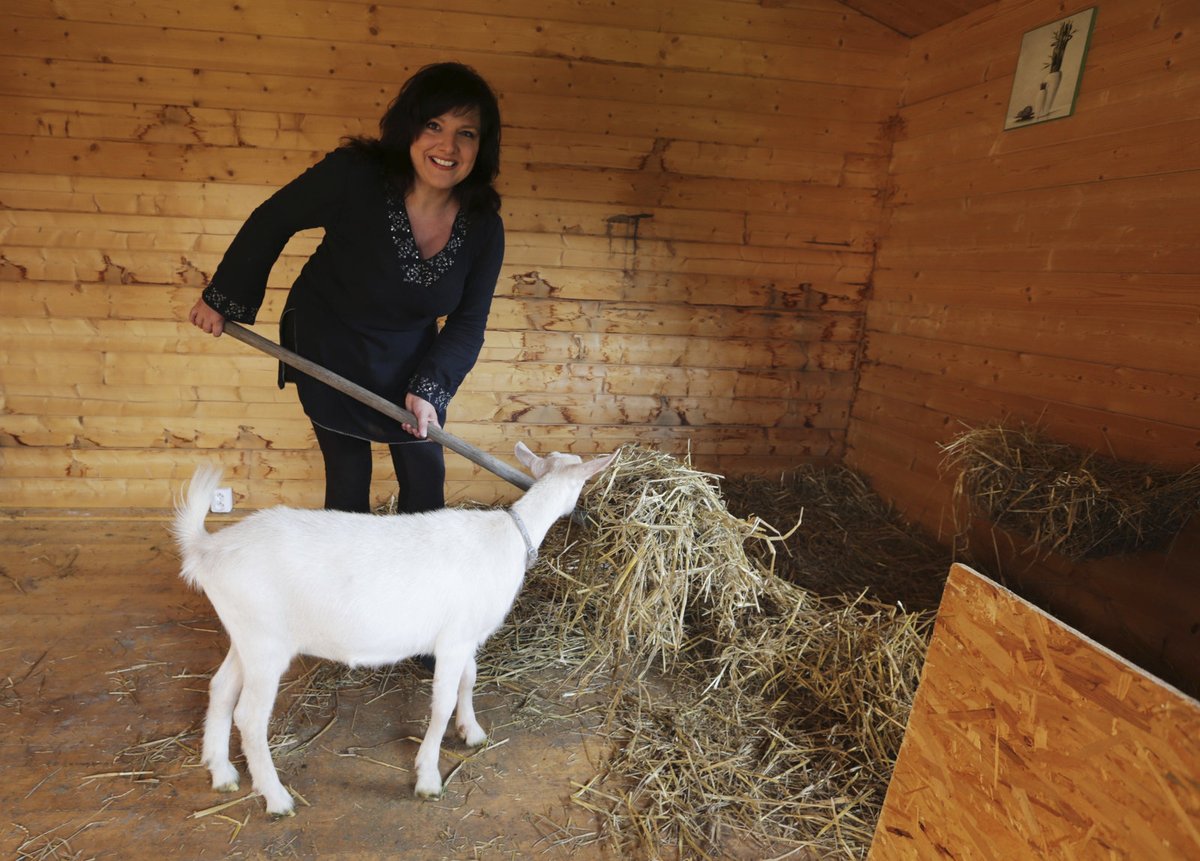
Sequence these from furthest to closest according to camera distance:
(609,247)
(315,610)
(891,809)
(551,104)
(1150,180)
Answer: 1. (609,247)
2. (551,104)
3. (1150,180)
4. (315,610)
5. (891,809)

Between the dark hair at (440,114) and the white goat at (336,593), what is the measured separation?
3.86 ft

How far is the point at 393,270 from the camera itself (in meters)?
2.35

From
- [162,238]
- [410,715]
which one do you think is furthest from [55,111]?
[410,715]

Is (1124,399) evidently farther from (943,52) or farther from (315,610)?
(315,610)

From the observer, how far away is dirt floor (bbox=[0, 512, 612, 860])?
2.02 metres

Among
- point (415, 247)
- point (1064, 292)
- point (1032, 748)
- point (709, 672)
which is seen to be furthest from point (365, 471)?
point (1064, 292)

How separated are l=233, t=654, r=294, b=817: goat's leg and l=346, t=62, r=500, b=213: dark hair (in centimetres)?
163

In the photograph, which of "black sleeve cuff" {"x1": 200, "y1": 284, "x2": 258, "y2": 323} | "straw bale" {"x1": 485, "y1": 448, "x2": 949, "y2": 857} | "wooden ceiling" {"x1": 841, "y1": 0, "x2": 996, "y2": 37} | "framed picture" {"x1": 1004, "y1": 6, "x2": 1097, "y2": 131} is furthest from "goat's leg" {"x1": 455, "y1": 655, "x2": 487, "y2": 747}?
"wooden ceiling" {"x1": 841, "y1": 0, "x2": 996, "y2": 37}

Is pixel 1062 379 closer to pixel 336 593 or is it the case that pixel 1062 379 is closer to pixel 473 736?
pixel 473 736

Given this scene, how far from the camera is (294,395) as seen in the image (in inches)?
161

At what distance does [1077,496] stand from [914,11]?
10.2 ft

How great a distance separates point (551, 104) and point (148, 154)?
7.55 feet

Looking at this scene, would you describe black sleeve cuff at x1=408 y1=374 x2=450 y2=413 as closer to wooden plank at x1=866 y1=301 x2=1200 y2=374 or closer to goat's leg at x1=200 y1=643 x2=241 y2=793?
goat's leg at x1=200 y1=643 x2=241 y2=793

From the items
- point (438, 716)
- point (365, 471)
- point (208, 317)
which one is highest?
point (208, 317)
